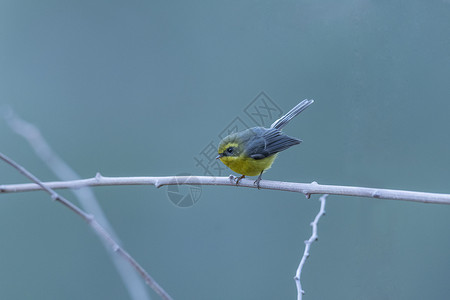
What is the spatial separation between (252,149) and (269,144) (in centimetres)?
16

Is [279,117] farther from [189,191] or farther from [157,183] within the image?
[157,183]

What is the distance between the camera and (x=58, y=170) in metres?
1.42

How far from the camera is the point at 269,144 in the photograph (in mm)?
3016

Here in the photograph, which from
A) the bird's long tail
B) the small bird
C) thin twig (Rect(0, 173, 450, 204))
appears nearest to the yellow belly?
the small bird

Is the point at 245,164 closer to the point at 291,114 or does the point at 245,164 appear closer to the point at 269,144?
the point at 269,144

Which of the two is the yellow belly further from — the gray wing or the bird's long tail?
the bird's long tail

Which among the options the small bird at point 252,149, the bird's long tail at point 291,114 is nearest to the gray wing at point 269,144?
the small bird at point 252,149

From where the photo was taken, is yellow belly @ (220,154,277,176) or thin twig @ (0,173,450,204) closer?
thin twig @ (0,173,450,204)

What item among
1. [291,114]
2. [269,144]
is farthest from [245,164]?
[291,114]

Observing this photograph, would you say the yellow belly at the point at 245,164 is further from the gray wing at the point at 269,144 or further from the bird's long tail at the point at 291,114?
the bird's long tail at the point at 291,114

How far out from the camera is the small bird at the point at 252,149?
2910 mm

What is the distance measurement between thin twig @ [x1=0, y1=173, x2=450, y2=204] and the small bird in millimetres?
153

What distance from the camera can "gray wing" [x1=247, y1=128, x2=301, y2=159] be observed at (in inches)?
115

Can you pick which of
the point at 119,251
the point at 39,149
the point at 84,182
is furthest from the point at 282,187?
the point at 119,251
